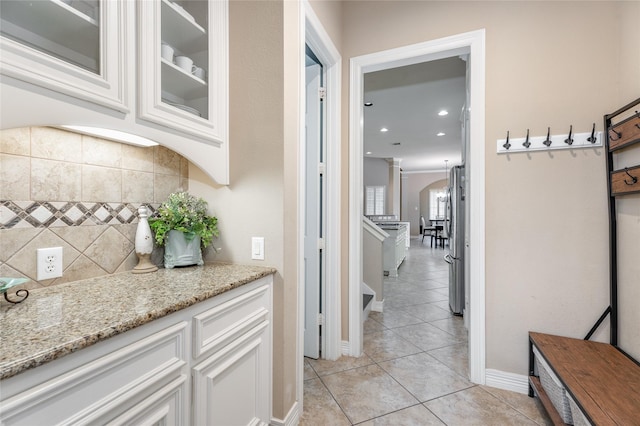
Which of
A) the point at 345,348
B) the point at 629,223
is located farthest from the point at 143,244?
the point at 629,223

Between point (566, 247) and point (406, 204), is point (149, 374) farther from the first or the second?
point (406, 204)

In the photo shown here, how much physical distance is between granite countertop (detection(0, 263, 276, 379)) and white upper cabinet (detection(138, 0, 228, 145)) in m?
0.68

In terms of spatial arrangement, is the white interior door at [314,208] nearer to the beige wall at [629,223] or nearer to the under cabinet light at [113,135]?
the under cabinet light at [113,135]

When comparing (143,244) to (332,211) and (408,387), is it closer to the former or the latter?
(332,211)

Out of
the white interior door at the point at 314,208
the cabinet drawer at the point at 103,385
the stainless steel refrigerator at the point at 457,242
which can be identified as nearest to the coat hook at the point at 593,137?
the stainless steel refrigerator at the point at 457,242

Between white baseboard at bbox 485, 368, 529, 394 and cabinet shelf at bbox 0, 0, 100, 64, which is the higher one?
cabinet shelf at bbox 0, 0, 100, 64

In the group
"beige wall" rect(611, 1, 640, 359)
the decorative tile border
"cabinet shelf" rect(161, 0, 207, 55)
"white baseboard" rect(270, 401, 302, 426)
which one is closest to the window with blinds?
"beige wall" rect(611, 1, 640, 359)

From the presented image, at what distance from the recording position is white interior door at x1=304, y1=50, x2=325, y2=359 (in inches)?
91.0

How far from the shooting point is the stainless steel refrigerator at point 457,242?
313 cm

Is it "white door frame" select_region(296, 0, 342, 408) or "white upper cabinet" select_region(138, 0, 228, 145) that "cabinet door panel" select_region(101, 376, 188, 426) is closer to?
"white upper cabinet" select_region(138, 0, 228, 145)

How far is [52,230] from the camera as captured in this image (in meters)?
1.11

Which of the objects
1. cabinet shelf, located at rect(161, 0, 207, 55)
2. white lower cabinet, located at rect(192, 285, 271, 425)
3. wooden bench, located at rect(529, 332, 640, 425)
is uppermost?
cabinet shelf, located at rect(161, 0, 207, 55)

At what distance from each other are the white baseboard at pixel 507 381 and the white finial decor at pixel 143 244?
7.44 ft

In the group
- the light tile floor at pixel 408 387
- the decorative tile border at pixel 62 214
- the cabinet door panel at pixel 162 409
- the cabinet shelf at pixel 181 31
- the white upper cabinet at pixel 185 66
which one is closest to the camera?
the cabinet door panel at pixel 162 409
